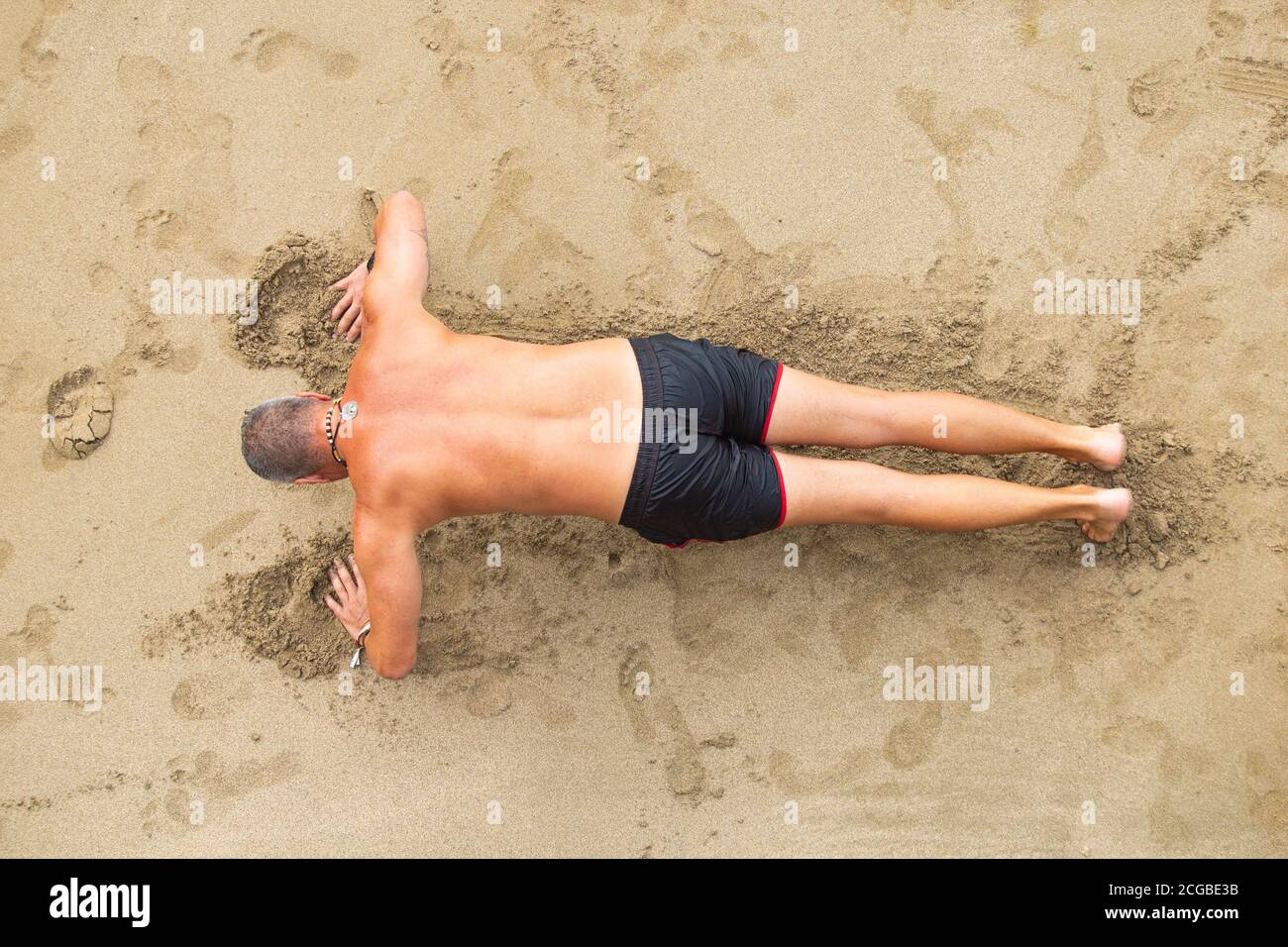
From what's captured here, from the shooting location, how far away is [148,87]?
135 inches

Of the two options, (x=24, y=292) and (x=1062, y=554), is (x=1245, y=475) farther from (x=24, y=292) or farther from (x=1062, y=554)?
(x=24, y=292)

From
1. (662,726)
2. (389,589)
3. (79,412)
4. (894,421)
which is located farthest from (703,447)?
(79,412)

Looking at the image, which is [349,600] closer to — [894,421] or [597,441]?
[597,441]

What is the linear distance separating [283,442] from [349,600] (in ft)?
2.68

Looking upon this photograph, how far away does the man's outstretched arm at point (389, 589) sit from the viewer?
8.77 ft

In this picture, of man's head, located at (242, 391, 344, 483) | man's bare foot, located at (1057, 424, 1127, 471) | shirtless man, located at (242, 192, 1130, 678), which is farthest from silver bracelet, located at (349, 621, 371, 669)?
man's bare foot, located at (1057, 424, 1127, 471)

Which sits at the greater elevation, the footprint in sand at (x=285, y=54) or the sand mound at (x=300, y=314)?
the footprint in sand at (x=285, y=54)

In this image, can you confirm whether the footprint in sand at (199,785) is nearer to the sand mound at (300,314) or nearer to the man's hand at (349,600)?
the man's hand at (349,600)

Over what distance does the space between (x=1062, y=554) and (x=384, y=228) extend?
2.66 metres

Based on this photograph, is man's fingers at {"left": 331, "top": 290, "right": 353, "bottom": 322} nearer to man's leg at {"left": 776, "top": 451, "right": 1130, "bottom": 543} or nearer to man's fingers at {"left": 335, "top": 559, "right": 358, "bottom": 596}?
man's fingers at {"left": 335, "top": 559, "right": 358, "bottom": 596}

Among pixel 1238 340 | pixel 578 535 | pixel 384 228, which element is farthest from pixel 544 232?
pixel 1238 340

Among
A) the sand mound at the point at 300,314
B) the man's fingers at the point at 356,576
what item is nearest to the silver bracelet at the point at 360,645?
the man's fingers at the point at 356,576

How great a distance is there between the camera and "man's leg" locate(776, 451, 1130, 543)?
286cm

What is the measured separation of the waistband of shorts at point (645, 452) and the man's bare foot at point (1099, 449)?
1459 millimetres
